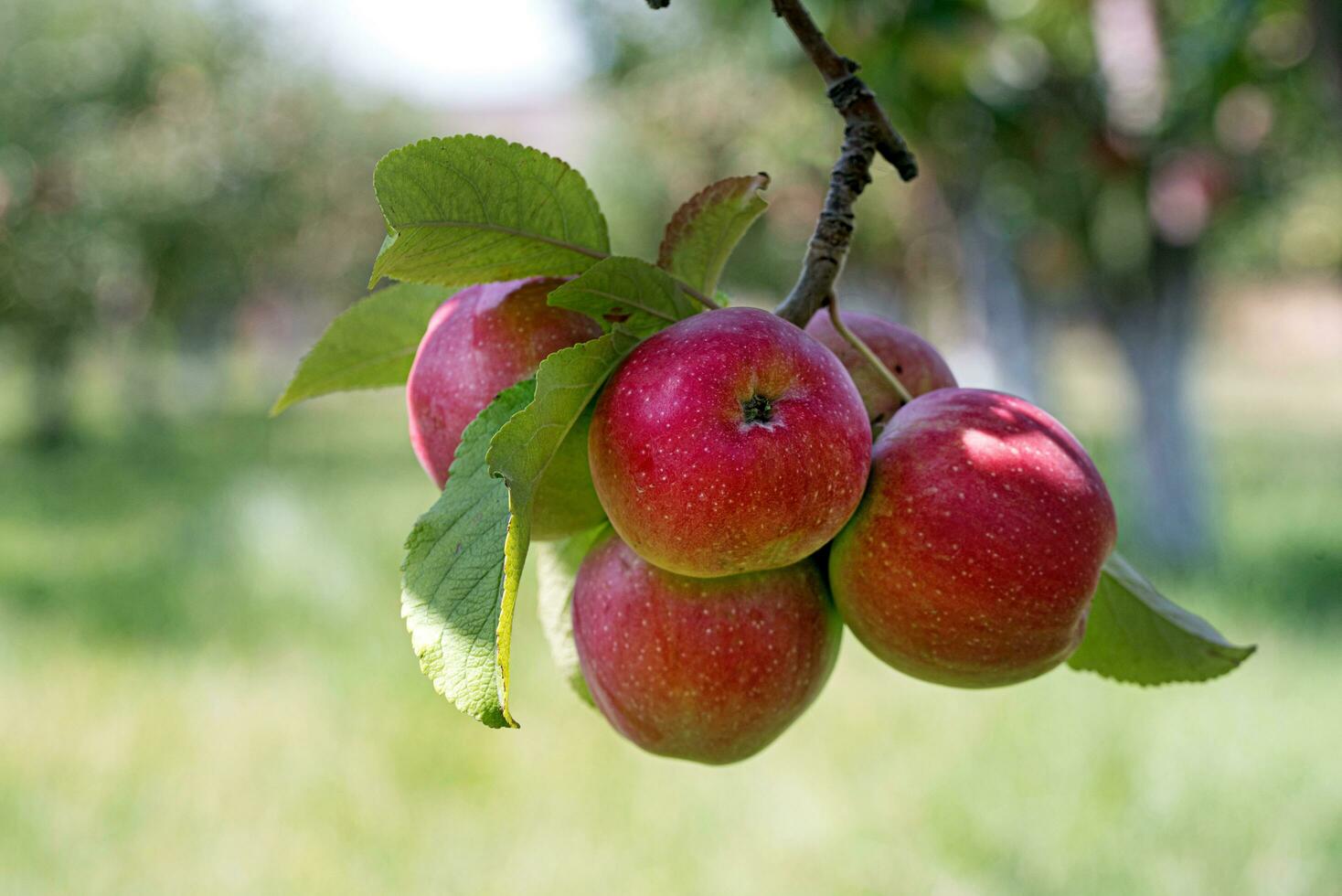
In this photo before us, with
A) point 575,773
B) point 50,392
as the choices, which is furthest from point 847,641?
point 50,392

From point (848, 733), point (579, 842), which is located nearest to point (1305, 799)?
point (848, 733)

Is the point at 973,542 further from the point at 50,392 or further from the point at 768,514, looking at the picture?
the point at 50,392

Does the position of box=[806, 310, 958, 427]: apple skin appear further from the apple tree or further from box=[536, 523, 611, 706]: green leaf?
box=[536, 523, 611, 706]: green leaf

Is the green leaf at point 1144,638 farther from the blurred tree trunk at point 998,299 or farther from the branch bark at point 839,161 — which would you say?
the blurred tree trunk at point 998,299

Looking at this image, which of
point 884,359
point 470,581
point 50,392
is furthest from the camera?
point 50,392

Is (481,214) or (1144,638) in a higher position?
(481,214)

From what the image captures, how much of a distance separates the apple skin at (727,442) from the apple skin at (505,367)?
0.06 m

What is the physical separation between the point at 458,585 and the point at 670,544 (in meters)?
0.12

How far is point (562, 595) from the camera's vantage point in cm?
85

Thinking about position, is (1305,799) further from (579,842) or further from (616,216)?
(616,216)

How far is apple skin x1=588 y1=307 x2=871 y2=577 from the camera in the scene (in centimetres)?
62

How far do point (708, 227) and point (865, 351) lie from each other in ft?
0.43

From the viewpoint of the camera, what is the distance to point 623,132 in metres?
17.1

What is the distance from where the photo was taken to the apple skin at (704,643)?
720mm
